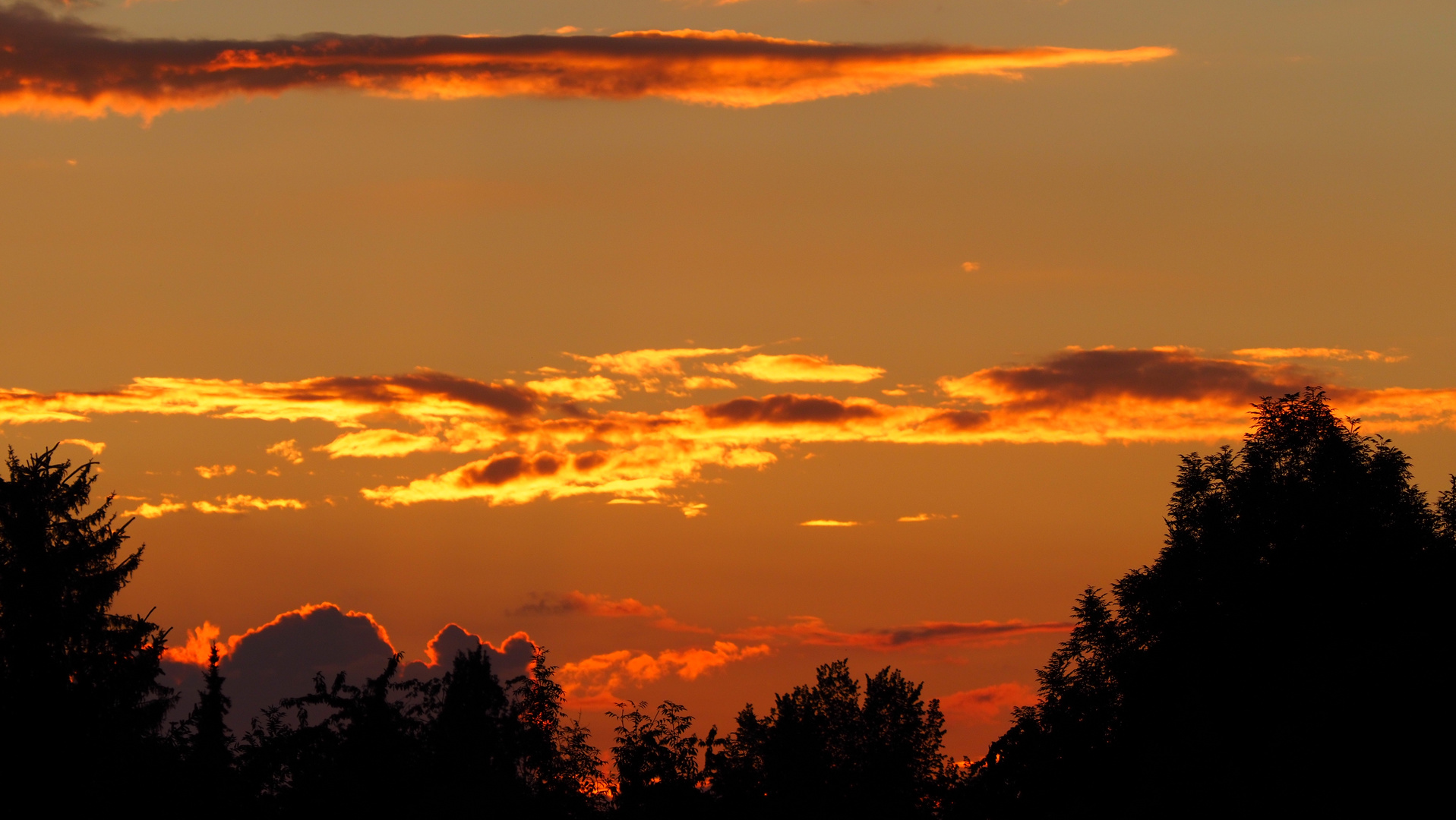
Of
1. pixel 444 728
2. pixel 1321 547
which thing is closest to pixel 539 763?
pixel 444 728

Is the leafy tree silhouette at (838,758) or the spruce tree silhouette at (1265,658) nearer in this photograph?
the spruce tree silhouette at (1265,658)

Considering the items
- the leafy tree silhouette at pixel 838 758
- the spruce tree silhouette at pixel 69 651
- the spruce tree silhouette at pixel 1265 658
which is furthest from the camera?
the leafy tree silhouette at pixel 838 758

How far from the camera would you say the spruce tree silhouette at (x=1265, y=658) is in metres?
55.9

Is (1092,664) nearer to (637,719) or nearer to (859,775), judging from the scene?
(859,775)

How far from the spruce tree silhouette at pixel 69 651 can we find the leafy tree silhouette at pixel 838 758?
25437 mm

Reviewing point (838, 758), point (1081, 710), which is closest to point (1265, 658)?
point (1081, 710)

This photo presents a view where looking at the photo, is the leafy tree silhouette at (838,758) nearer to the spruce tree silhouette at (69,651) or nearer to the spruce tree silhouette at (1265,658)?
the spruce tree silhouette at (1265,658)

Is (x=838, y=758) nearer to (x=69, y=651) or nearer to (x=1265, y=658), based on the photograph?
(x=1265, y=658)

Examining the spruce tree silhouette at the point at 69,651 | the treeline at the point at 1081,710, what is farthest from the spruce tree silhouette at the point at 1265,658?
the spruce tree silhouette at the point at 69,651

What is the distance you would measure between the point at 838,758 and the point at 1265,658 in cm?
3224

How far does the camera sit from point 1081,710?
72.5 meters

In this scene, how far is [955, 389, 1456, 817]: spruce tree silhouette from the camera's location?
55875 mm

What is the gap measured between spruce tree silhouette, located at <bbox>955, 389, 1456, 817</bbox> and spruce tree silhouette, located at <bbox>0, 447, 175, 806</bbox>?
111 feet

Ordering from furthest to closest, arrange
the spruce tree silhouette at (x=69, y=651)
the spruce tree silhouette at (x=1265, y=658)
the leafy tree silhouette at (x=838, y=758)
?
the leafy tree silhouette at (x=838, y=758)
the spruce tree silhouette at (x=1265, y=658)
the spruce tree silhouette at (x=69, y=651)
